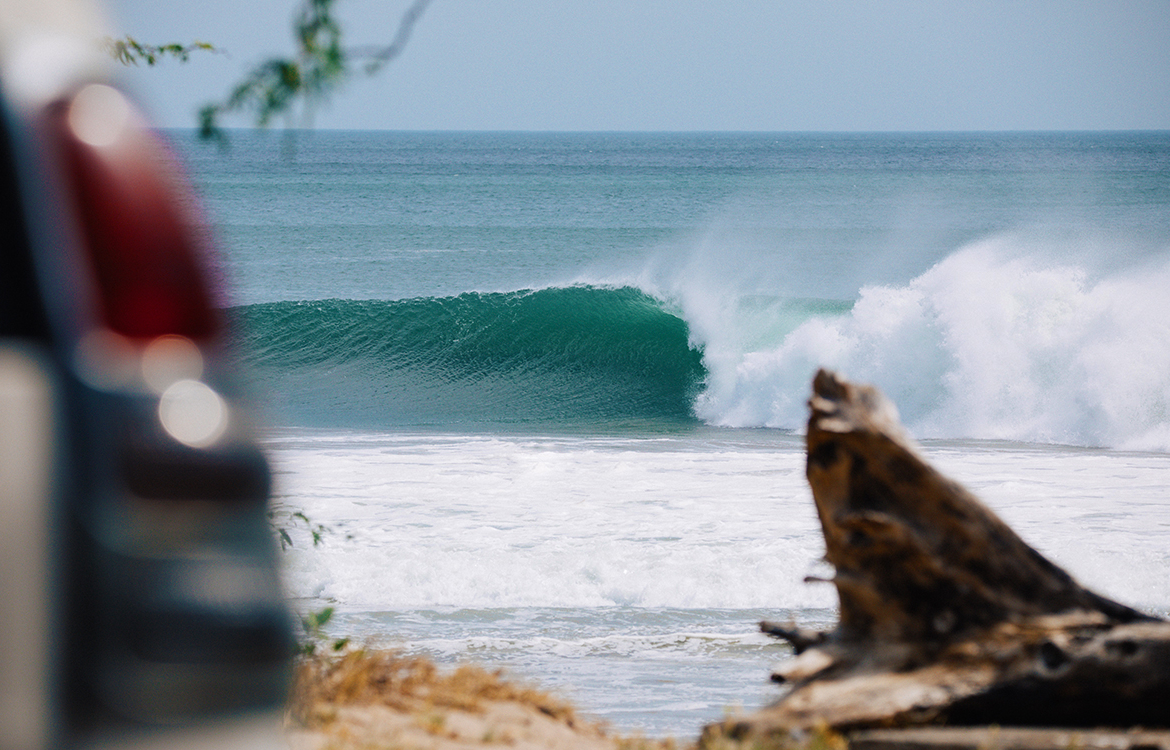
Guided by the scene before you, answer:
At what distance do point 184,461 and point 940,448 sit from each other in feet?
43.5

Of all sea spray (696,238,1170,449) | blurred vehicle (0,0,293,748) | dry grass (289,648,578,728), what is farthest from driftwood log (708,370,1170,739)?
sea spray (696,238,1170,449)

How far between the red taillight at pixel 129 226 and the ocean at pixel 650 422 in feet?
0.88

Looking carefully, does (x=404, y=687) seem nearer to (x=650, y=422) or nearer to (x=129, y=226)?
(x=129, y=226)

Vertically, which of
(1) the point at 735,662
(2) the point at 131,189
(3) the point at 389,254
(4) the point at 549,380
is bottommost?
(1) the point at 735,662

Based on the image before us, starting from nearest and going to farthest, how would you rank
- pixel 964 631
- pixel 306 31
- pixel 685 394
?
pixel 306 31 → pixel 964 631 → pixel 685 394

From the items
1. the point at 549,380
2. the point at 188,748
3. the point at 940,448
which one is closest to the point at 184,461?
the point at 188,748

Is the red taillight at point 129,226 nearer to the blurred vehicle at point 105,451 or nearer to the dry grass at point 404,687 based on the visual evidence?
the blurred vehicle at point 105,451

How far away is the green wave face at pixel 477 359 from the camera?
1689 centimetres

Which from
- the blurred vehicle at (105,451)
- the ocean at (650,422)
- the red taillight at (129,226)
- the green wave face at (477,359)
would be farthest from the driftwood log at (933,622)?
the green wave face at (477,359)

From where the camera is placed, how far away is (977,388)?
16.0 m

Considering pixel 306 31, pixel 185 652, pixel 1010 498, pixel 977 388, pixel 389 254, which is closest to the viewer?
pixel 185 652

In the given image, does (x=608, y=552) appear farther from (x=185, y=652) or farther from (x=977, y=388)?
(x=977, y=388)

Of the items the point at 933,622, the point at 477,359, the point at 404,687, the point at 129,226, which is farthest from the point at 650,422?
the point at 129,226

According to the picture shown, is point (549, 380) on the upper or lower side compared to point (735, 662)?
upper
